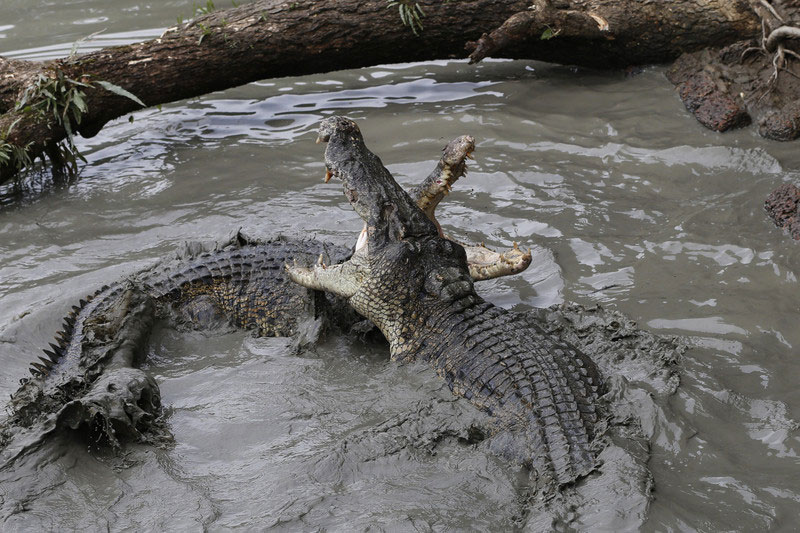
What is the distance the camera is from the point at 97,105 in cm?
711

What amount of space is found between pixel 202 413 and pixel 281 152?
359 centimetres

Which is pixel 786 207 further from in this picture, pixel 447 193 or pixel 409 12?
pixel 409 12

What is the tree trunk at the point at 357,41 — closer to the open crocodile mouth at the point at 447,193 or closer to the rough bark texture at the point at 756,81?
the rough bark texture at the point at 756,81

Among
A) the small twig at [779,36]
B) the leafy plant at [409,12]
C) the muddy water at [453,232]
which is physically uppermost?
the leafy plant at [409,12]

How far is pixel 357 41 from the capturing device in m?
7.63

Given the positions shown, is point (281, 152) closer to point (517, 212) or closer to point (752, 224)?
point (517, 212)

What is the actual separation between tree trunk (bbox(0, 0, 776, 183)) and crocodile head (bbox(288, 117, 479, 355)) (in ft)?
10.3

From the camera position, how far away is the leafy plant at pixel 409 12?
7492mm

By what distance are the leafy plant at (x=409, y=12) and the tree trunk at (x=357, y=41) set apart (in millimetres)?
41

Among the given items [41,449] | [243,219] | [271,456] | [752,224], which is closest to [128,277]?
[243,219]

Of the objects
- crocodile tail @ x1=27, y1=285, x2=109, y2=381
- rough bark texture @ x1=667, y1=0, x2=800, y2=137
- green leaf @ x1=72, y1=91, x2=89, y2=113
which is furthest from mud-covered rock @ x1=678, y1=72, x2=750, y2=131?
green leaf @ x1=72, y1=91, x2=89, y2=113

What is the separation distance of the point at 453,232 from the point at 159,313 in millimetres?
2148

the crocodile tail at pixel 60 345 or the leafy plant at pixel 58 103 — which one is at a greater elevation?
the leafy plant at pixel 58 103

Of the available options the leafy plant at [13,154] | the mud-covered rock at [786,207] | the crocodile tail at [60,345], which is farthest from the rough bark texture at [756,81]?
the leafy plant at [13,154]
